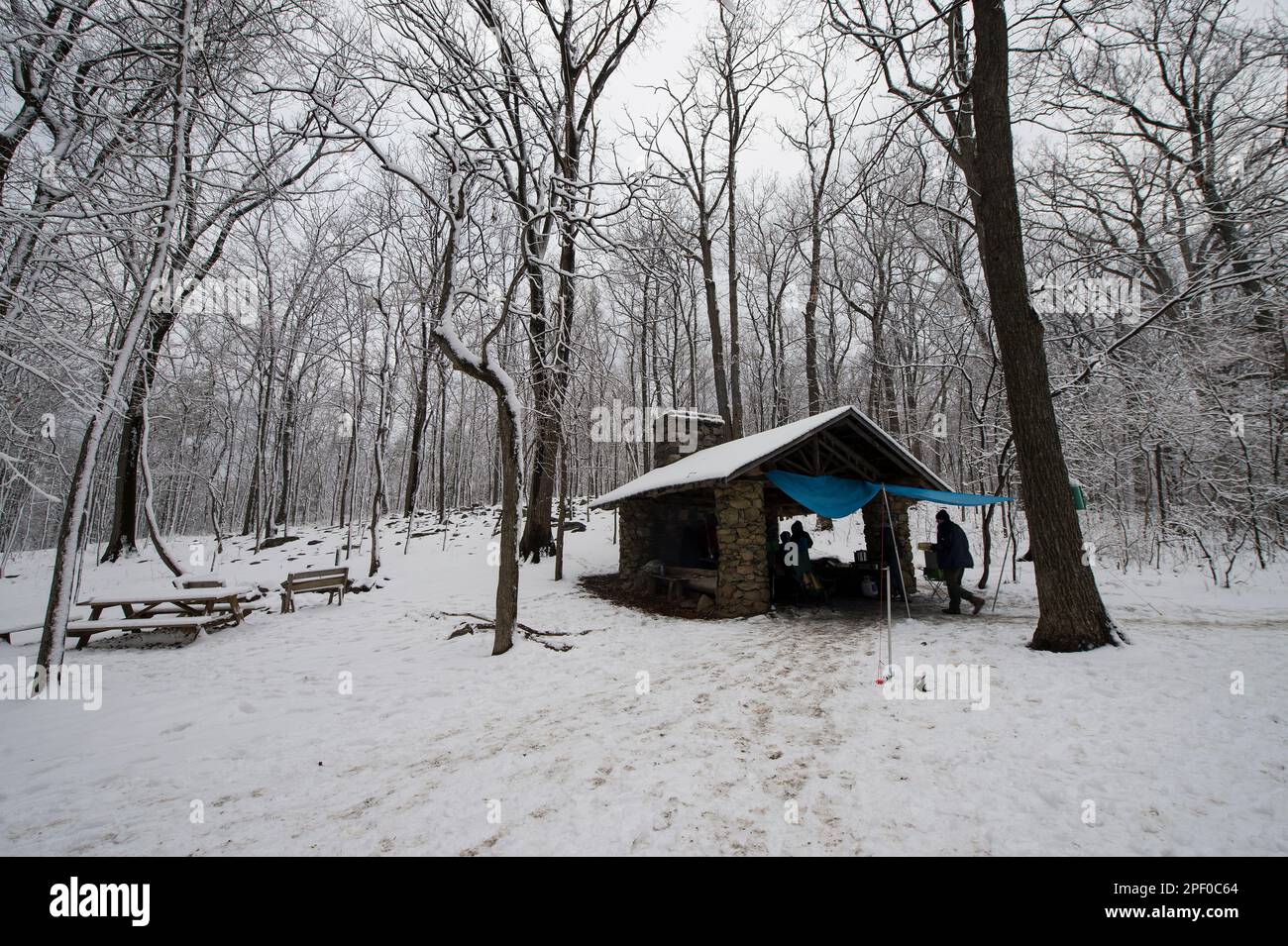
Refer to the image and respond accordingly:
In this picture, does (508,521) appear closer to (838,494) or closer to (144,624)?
(838,494)

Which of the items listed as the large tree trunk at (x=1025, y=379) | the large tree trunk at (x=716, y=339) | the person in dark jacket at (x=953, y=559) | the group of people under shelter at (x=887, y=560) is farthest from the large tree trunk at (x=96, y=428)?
the large tree trunk at (x=716, y=339)

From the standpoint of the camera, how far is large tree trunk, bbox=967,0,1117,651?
Answer: 567 cm

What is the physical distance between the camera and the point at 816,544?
18.8 meters

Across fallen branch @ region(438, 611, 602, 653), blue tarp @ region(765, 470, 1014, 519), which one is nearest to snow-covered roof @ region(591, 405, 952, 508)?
blue tarp @ region(765, 470, 1014, 519)

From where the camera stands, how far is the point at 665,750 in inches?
149

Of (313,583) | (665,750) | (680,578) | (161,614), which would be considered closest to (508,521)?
(665,750)

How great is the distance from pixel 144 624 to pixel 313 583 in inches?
112

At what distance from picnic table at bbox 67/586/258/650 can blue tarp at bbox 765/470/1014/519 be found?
9.50 meters

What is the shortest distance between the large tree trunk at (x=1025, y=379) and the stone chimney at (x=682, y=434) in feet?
28.5

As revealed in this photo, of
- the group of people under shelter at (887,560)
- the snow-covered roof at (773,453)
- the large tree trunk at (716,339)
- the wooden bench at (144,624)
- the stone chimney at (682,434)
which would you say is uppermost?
Result: the large tree trunk at (716,339)

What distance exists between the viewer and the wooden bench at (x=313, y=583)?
9.60 metres

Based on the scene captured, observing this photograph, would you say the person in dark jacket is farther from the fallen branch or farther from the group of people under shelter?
the fallen branch

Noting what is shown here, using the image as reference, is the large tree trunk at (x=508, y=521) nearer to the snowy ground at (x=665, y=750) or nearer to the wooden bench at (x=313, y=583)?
the snowy ground at (x=665, y=750)
